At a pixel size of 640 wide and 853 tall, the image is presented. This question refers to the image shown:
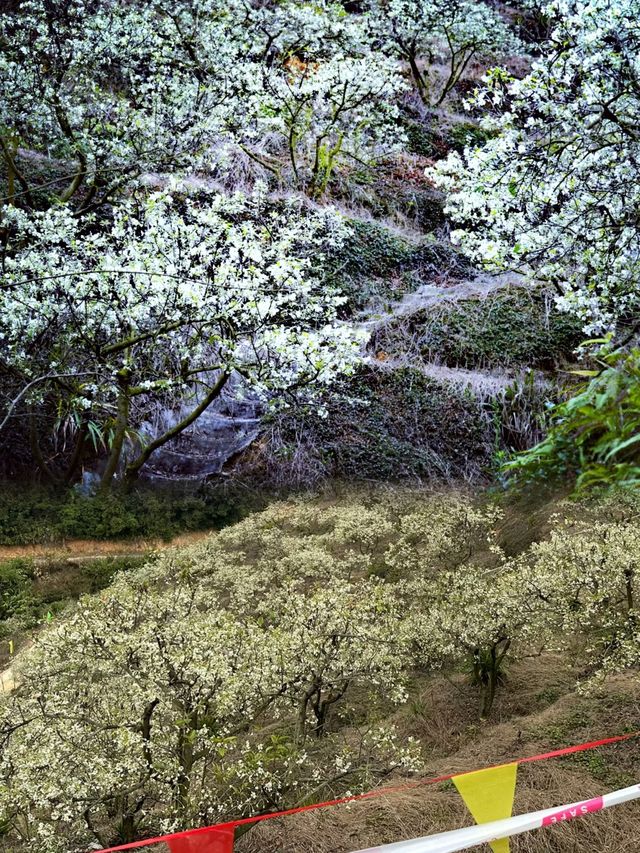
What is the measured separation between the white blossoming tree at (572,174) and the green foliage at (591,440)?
1.99 feet

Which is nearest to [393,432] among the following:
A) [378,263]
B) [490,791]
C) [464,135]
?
[378,263]

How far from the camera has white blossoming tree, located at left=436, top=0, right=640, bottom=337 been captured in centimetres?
317

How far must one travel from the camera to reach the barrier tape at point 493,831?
7.55ft

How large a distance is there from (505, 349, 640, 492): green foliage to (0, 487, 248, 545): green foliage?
1.48 m

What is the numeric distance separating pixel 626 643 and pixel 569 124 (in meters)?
2.76

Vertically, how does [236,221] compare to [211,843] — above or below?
above

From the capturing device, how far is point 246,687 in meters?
2.77

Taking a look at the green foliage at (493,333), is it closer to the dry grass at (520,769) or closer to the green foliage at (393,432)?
the green foliage at (393,432)

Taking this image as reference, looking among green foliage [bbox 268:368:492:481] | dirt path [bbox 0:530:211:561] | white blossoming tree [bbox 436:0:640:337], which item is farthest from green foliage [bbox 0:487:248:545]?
white blossoming tree [bbox 436:0:640:337]

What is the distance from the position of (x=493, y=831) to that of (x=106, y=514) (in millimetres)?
1930

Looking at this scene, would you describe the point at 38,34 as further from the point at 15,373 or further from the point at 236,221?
the point at 15,373

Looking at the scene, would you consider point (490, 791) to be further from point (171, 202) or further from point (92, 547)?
point (171, 202)

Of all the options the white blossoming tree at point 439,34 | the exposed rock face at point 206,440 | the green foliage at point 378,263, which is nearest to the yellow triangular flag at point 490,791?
the exposed rock face at point 206,440

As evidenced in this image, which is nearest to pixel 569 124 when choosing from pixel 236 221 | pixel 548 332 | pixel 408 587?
pixel 548 332
